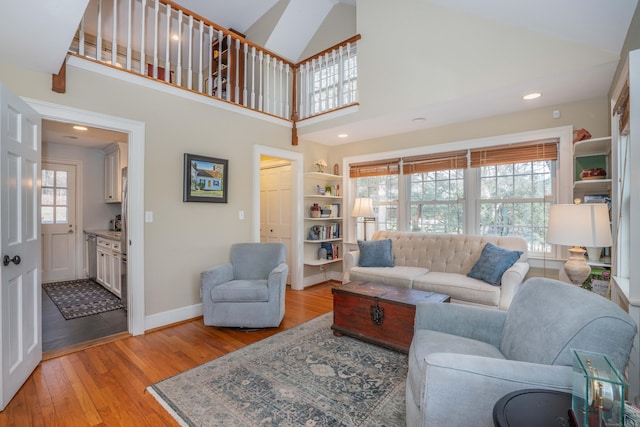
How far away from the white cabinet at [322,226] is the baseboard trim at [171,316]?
176 centimetres

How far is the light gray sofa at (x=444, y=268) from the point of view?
2926 millimetres

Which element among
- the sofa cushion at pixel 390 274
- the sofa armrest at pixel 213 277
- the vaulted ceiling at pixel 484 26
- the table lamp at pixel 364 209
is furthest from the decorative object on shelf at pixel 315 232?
the sofa armrest at pixel 213 277

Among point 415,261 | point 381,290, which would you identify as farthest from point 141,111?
point 415,261

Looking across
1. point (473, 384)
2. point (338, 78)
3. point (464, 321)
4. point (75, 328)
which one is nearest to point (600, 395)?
point (473, 384)

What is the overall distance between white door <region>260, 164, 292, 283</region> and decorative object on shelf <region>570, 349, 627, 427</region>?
408 centimetres

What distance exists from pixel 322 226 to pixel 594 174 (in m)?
3.30

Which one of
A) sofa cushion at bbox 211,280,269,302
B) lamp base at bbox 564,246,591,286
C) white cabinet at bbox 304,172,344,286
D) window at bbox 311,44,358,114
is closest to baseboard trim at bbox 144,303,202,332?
sofa cushion at bbox 211,280,269,302

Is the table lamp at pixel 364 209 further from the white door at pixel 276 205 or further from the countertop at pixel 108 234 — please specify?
the countertop at pixel 108 234

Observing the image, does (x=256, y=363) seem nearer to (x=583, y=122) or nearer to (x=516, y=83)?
(x=516, y=83)

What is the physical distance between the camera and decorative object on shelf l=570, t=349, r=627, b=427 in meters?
0.82

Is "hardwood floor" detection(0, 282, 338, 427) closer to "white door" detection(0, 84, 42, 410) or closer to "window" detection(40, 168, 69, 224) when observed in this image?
"white door" detection(0, 84, 42, 410)

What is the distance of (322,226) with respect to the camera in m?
4.90

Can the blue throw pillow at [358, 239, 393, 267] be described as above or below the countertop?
below

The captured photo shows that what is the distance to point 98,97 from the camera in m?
2.74
